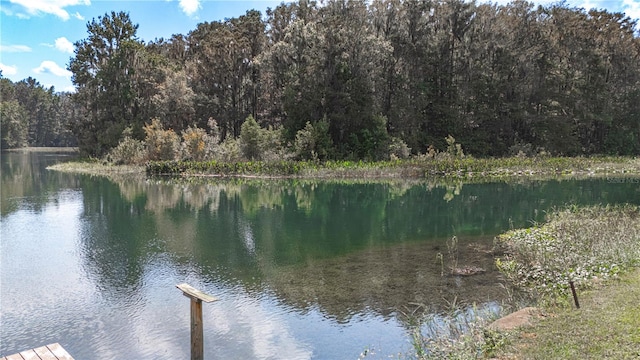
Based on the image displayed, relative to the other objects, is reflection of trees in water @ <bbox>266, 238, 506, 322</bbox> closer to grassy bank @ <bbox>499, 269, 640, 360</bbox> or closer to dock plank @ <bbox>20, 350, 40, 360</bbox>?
grassy bank @ <bbox>499, 269, 640, 360</bbox>

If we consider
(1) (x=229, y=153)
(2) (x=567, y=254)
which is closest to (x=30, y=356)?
(2) (x=567, y=254)

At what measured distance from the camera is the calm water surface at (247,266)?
7922mm

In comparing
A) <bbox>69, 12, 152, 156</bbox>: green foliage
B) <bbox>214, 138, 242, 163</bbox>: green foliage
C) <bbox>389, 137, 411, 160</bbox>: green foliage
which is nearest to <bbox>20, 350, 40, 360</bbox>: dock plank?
<bbox>214, 138, 242, 163</bbox>: green foliage

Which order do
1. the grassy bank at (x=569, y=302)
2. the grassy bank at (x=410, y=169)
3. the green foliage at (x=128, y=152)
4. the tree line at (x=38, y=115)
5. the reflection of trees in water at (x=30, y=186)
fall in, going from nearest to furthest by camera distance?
1. the grassy bank at (x=569, y=302)
2. the reflection of trees in water at (x=30, y=186)
3. the grassy bank at (x=410, y=169)
4. the green foliage at (x=128, y=152)
5. the tree line at (x=38, y=115)

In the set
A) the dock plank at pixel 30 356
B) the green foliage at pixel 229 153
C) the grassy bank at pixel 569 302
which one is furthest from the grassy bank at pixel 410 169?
the dock plank at pixel 30 356

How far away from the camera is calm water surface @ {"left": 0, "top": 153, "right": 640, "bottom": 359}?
7922 millimetres

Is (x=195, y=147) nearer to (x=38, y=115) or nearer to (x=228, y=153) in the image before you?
(x=228, y=153)

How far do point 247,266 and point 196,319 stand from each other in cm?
530

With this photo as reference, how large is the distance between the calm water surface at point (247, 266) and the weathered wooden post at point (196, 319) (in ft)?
1.64

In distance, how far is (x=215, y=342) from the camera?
7703 millimetres

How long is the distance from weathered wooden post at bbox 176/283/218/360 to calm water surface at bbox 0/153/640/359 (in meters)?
0.50

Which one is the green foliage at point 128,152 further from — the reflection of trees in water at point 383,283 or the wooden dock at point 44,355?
the wooden dock at point 44,355

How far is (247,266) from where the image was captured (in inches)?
471

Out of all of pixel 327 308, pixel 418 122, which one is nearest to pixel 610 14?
pixel 418 122
